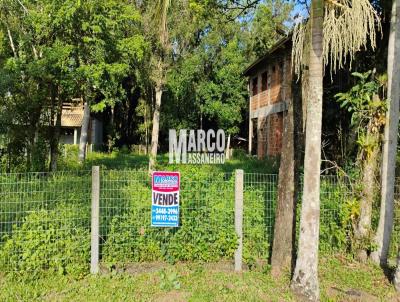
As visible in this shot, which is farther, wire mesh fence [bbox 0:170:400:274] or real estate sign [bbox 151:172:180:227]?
real estate sign [bbox 151:172:180:227]

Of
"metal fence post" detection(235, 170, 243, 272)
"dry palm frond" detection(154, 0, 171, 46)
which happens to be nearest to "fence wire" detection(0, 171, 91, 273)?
"metal fence post" detection(235, 170, 243, 272)

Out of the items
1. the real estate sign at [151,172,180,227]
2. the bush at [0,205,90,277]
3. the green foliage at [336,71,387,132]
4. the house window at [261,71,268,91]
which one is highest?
the house window at [261,71,268,91]

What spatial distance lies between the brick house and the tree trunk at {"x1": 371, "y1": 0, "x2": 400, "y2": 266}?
8.96m

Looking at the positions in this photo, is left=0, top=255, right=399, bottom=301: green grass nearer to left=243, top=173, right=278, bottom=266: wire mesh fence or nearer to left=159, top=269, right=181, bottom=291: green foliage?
left=159, top=269, right=181, bottom=291: green foliage

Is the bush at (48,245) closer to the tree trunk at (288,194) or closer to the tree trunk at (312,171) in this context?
the tree trunk at (288,194)

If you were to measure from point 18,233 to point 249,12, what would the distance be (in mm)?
5787

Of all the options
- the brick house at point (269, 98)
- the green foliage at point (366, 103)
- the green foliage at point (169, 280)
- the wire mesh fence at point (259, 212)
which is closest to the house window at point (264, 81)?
the brick house at point (269, 98)

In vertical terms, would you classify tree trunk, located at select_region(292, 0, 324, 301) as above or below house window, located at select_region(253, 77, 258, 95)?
below

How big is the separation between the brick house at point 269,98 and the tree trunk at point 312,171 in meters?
10.4

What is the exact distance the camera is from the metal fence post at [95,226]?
490cm

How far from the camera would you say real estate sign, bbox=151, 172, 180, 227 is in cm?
507

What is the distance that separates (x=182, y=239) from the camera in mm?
5164

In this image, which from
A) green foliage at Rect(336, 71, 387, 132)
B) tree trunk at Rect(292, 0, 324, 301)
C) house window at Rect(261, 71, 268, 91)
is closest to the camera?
tree trunk at Rect(292, 0, 324, 301)

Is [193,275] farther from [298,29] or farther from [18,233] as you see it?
[298,29]
